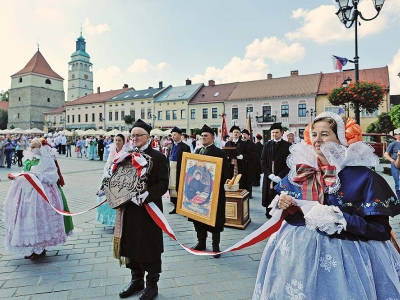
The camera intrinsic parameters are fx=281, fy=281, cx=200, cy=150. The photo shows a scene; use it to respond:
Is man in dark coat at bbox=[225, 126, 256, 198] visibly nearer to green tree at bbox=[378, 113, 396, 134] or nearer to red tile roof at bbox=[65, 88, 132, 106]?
green tree at bbox=[378, 113, 396, 134]

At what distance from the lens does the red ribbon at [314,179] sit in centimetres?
192

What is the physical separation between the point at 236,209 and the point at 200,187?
1.49 metres

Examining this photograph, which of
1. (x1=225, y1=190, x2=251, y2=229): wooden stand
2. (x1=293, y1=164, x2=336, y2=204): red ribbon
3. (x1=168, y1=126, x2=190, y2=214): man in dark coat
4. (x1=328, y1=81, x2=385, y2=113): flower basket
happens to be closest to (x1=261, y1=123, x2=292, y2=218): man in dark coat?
(x1=225, y1=190, x2=251, y2=229): wooden stand

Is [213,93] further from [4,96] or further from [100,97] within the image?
[4,96]

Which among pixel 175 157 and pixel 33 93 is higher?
pixel 33 93

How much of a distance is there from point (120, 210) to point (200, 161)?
1557 mm

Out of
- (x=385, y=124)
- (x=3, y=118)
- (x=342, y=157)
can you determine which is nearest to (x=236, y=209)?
(x=342, y=157)

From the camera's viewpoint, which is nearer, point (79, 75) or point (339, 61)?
point (339, 61)

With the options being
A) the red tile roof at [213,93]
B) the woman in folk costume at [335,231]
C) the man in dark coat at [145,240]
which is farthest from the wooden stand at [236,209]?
the red tile roof at [213,93]

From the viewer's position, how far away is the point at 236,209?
5.45 m

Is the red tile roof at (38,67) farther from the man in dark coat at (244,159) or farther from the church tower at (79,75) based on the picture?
the man in dark coat at (244,159)

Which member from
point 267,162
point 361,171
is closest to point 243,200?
point 267,162

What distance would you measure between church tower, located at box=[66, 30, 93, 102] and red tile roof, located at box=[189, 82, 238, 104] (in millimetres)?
51421

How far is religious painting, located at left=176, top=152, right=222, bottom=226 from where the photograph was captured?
4117mm
